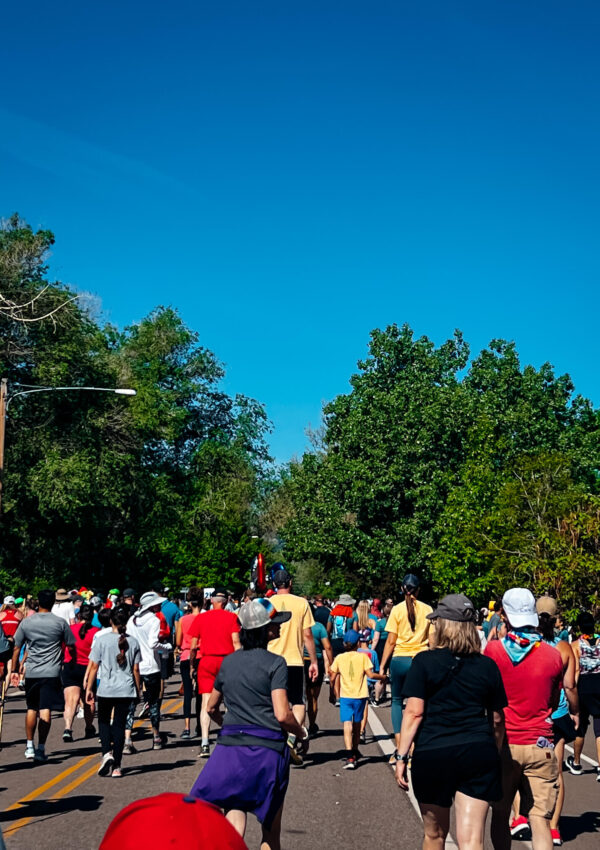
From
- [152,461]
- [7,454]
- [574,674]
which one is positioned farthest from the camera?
[152,461]

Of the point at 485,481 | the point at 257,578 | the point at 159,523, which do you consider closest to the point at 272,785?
the point at 485,481

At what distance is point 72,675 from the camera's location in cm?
1430

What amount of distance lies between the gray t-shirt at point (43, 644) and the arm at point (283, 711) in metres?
7.00

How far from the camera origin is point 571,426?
5225 cm

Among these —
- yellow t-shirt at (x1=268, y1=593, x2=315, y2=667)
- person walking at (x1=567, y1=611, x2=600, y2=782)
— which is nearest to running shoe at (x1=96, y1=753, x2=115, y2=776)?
yellow t-shirt at (x1=268, y1=593, x2=315, y2=667)

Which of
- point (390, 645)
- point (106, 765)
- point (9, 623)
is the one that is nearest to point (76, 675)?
point (106, 765)

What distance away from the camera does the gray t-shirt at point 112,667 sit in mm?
11172

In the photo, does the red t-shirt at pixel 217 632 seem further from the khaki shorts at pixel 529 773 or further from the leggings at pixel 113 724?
the khaki shorts at pixel 529 773

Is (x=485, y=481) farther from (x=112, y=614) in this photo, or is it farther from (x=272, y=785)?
(x=272, y=785)

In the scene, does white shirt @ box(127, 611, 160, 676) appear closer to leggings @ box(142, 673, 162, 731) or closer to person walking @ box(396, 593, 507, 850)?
leggings @ box(142, 673, 162, 731)

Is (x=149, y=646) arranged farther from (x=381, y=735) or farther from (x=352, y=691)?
(x=381, y=735)

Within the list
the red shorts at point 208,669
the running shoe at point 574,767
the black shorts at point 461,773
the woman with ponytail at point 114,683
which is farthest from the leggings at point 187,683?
the black shorts at point 461,773

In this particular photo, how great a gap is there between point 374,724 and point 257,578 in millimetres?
29232

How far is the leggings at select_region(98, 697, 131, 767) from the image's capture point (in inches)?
431
